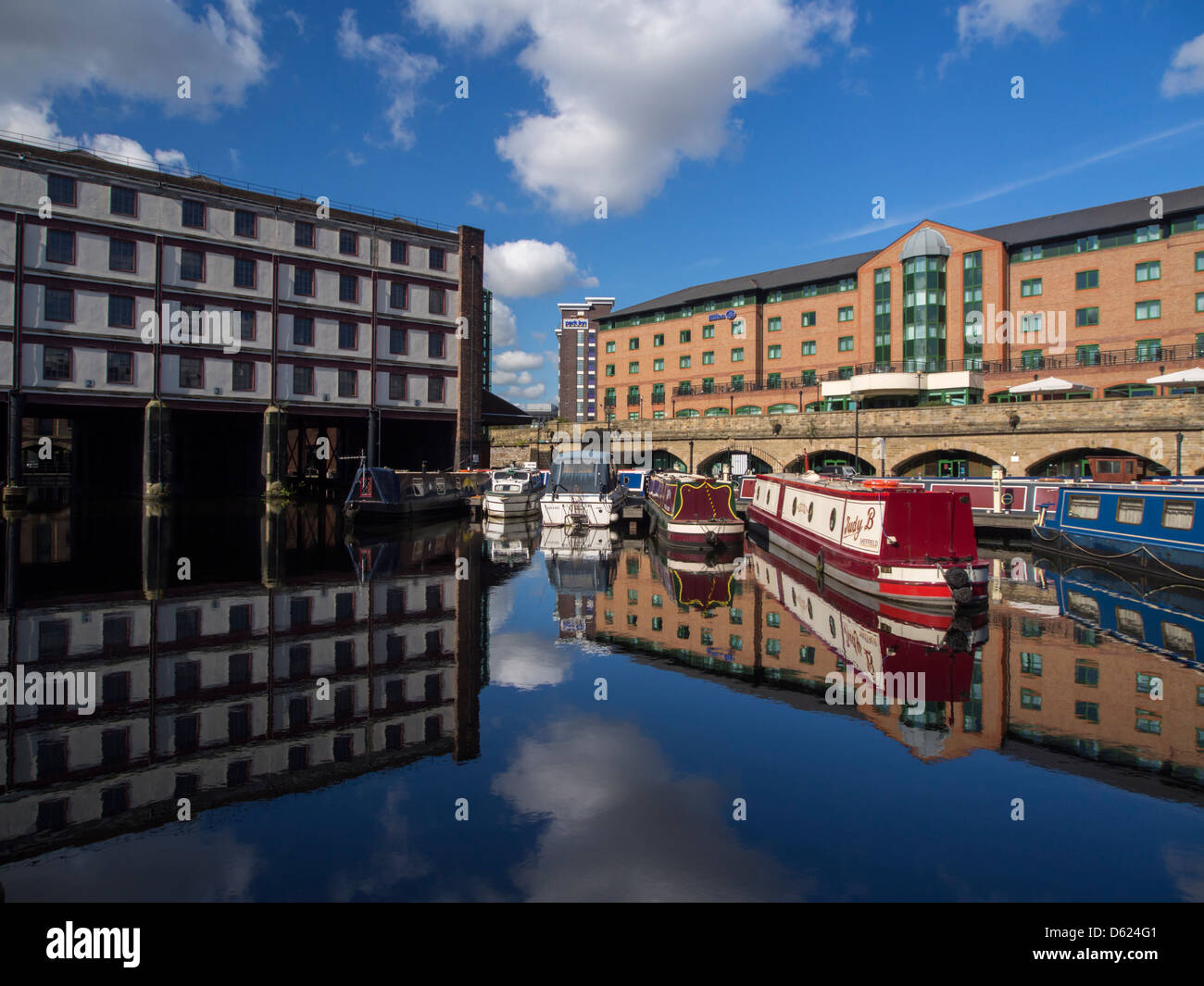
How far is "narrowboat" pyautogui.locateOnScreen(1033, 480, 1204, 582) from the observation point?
19438 mm

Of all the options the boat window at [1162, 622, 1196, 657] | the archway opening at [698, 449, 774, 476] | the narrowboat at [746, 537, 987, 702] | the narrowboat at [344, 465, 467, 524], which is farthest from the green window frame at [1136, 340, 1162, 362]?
the narrowboat at [344, 465, 467, 524]


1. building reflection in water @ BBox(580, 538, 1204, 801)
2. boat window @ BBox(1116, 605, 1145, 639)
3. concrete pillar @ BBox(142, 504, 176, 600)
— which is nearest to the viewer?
building reflection in water @ BBox(580, 538, 1204, 801)

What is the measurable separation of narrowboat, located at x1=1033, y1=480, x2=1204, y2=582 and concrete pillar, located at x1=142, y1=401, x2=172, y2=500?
4257 cm

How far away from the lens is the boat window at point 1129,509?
71.4 ft

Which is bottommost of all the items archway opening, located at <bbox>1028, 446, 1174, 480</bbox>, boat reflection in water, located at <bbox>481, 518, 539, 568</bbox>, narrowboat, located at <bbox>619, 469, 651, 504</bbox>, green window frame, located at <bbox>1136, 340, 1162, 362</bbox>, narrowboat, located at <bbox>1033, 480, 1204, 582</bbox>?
boat reflection in water, located at <bbox>481, 518, 539, 568</bbox>

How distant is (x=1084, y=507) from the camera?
24.5 meters

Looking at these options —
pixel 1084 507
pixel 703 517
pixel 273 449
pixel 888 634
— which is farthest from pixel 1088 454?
pixel 273 449

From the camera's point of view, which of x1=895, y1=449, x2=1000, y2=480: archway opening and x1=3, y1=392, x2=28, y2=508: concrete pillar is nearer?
x1=3, y1=392, x2=28, y2=508: concrete pillar

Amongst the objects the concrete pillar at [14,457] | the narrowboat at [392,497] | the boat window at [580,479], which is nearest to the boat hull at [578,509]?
the boat window at [580,479]

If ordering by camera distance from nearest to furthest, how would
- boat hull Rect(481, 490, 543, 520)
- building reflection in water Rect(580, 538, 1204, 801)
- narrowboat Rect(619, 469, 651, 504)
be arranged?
building reflection in water Rect(580, 538, 1204, 801) < boat hull Rect(481, 490, 543, 520) < narrowboat Rect(619, 469, 651, 504)

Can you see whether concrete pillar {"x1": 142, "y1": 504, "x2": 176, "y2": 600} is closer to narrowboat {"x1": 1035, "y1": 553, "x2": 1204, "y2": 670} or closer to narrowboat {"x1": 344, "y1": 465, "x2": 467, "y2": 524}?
narrowboat {"x1": 344, "y1": 465, "x2": 467, "y2": 524}
